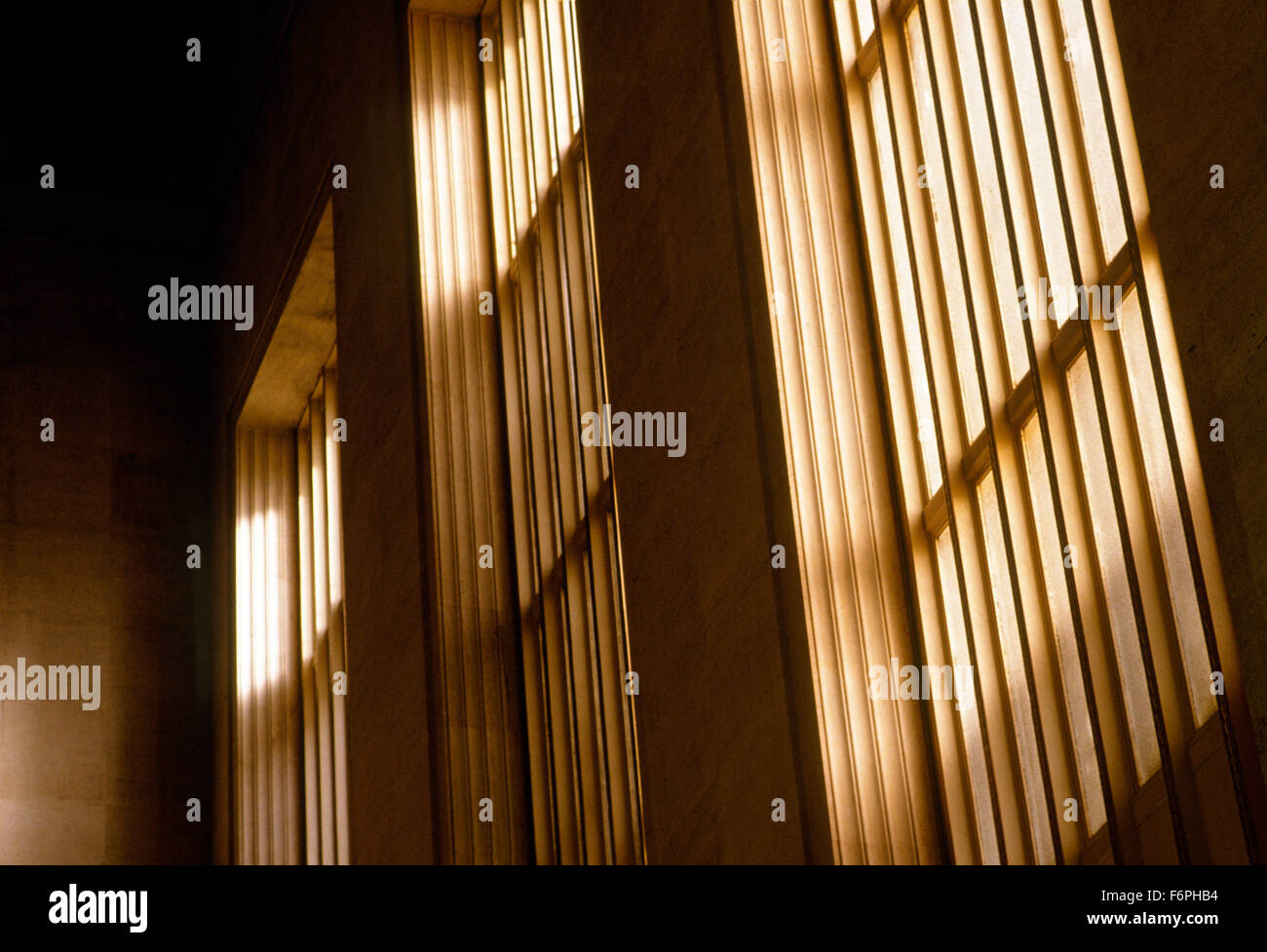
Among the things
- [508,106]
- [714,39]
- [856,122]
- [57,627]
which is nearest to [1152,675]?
[856,122]

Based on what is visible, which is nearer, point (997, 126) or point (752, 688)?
point (997, 126)

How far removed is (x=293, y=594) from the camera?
15844mm

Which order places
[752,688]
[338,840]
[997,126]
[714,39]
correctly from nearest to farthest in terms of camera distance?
[997,126]
[752,688]
[714,39]
[338,840]

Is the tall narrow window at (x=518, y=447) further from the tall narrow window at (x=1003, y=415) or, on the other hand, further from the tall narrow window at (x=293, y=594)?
the tall narrow window at (x=293, y=594)

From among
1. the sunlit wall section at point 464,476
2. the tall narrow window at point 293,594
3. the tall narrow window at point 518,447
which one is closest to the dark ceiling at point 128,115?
the tall narrow window at point 293,594

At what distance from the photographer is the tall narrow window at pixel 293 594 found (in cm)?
1449

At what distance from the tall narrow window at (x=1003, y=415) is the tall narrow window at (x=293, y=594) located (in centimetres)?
708

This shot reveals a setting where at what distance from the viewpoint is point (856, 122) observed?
7402 mm

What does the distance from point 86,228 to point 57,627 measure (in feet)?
14.6

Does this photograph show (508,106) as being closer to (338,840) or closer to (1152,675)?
(338,840)

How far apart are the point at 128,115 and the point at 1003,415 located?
564 inches

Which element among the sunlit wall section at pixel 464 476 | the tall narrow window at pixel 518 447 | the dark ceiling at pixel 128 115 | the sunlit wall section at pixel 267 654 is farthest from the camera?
the dark ceiling at pixel 128 115

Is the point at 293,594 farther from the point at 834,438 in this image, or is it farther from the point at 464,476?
the point at 834,438

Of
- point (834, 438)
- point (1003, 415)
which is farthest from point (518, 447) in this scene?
point (1003, 415)
